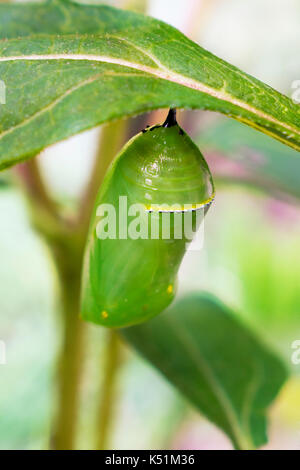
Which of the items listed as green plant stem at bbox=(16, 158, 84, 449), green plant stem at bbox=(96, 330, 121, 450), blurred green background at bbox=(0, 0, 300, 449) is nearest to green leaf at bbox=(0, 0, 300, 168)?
green plant stem at bbox=(16, 158, 84, 449)

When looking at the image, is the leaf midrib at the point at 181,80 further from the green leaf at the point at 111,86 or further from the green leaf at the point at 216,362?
the green leaf at the point at 216,362

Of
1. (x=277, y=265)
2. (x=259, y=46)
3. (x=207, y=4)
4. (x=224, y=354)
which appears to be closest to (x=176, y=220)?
(x=224, y=354)

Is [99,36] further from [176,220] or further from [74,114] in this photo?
[176,220]

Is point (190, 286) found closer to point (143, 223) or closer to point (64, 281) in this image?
point (64, 281)

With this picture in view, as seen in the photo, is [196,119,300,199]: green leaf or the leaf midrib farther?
[196,119,300,199]: green leaf

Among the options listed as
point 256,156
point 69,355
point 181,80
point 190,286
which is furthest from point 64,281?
point 190,286

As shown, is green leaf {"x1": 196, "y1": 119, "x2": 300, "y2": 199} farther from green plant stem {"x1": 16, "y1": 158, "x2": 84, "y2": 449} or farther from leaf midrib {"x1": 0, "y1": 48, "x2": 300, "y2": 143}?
leaf midrib {"x1": 0, "y1": 48, "x2": 300, "y2": 143}
